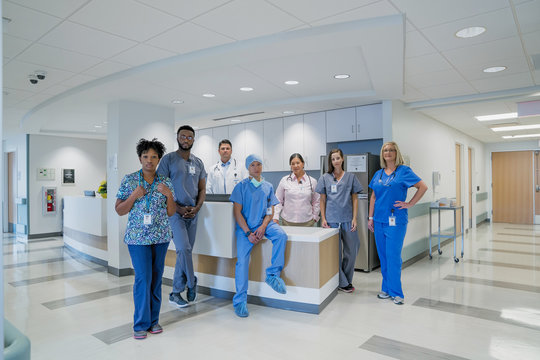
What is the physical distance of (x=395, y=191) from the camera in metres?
3.73

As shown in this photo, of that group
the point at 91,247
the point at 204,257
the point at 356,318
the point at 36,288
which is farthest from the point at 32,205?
the point at 356,318

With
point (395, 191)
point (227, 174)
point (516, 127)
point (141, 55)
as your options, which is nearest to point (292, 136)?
point (227, 174)

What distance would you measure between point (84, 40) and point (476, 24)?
322cm

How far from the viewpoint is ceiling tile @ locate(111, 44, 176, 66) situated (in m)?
3.42

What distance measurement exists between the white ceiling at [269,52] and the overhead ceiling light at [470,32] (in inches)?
2.5

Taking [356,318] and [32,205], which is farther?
[32,205]

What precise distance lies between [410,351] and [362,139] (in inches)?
140

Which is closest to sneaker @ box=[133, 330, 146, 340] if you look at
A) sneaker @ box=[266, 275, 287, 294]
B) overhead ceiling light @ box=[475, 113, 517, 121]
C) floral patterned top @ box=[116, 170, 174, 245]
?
floral patterned top @ box=[116, 170, 174, 245]

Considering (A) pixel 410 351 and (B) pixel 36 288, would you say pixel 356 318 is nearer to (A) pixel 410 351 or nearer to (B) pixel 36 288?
(A) pixel 410 351

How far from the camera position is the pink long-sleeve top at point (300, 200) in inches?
176

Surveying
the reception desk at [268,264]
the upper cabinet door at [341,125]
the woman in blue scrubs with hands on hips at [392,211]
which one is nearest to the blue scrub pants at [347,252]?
the reception desk at [268,264]

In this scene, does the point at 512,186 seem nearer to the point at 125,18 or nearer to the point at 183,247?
the point at 183,247

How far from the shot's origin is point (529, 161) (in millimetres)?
10852

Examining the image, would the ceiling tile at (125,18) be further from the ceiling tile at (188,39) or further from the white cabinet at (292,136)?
the white cabinet at (292,136)
